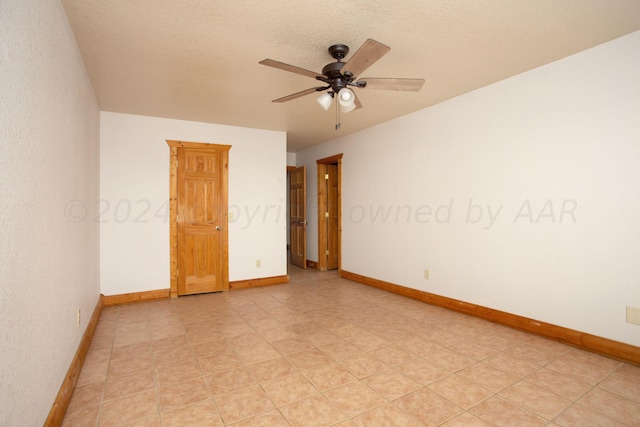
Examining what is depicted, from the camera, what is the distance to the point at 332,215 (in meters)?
6.61

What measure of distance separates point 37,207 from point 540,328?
3984mm

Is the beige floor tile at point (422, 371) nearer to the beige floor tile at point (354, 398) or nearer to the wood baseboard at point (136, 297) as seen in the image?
the beige floor tile at point (354, 398)

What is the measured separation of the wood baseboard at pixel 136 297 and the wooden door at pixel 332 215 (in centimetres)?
319

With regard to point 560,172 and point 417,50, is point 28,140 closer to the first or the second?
point 417,50

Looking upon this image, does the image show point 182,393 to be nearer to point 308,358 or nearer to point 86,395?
point 86,395

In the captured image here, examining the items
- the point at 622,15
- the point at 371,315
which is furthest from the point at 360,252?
the point at 622,15

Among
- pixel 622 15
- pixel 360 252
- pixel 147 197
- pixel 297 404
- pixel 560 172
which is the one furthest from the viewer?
pixel 360 252

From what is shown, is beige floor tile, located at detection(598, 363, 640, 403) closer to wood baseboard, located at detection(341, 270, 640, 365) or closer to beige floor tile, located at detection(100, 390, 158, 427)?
wood baseboard, located at detection(341, 270, 640, 365)

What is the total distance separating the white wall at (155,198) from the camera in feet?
13.7

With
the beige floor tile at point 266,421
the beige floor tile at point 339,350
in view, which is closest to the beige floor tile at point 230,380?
the beige floor tile at point 266,421

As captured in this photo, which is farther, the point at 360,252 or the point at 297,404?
the point at 360,252

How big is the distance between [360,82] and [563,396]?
2.59 metres

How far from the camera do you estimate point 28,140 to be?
4.76ft

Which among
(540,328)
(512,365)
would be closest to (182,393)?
(512,365)
